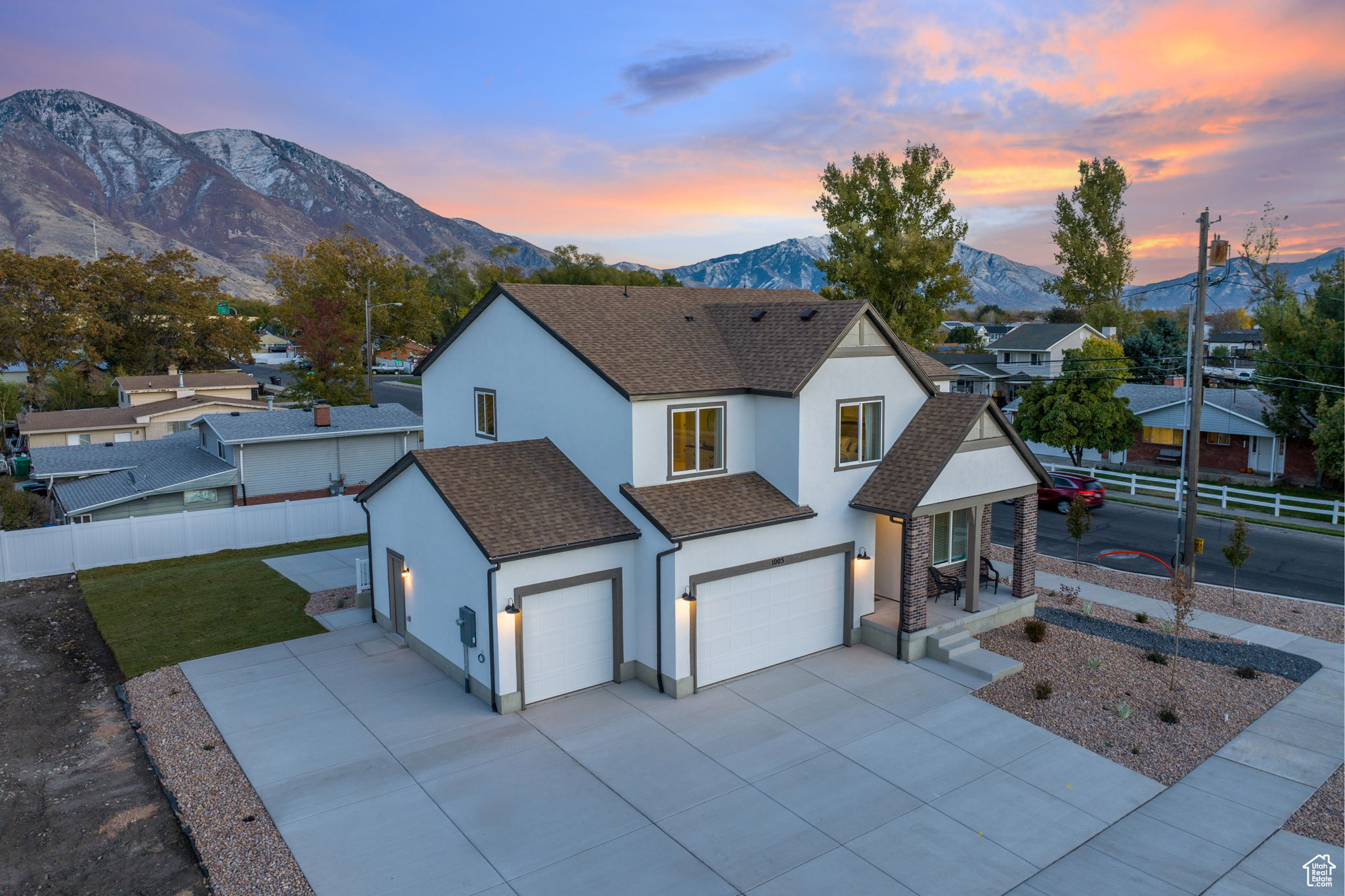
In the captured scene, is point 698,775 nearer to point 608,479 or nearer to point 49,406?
point 608,479

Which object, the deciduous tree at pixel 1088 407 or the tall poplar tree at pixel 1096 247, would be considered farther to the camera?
the tall poplar tree at pixel 1096 247

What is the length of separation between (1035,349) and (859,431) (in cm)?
5241

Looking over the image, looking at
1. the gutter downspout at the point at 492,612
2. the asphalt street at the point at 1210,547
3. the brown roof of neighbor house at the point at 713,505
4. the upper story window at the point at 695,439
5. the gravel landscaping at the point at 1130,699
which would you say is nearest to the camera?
the gravel landscaping at the point at 1130,699

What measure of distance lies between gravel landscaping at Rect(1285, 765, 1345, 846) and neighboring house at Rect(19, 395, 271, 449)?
4307 centimetres

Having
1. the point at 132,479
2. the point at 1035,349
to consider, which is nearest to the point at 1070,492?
the point at 1035,349

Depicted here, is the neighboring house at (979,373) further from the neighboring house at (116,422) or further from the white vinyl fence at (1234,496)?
the neighboring house at (116,422)

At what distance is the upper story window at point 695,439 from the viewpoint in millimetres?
16766

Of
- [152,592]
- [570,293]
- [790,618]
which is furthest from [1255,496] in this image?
[152,592]

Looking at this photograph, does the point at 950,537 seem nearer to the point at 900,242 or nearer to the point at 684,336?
the point at 684,336

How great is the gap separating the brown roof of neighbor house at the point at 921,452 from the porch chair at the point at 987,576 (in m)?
3.02

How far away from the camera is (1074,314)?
77.6 m

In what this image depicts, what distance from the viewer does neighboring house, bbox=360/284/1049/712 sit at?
49.9 feet

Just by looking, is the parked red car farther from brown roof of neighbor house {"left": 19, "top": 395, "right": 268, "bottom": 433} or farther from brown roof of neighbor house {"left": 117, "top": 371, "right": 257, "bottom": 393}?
brown roof of neighbor house {"left": 117, "top": 371, "right": 257, "bottom": 393}

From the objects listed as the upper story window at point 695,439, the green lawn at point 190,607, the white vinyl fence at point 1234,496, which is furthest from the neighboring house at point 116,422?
the white vinyl fence at point 1234,496
